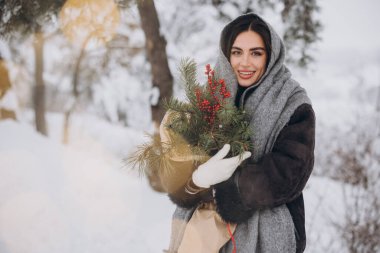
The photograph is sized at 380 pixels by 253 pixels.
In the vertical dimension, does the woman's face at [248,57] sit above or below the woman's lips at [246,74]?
above

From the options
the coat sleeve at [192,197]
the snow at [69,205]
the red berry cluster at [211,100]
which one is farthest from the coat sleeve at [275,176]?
the snow at [69,205]

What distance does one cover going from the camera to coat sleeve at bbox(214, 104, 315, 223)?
1.55 meters

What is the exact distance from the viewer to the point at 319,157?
11203 millimetres

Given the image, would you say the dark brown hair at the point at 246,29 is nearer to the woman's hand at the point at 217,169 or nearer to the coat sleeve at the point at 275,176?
the coat sleeve at the point at 275,176

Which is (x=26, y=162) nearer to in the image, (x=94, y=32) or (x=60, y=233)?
(x=60, y=233)

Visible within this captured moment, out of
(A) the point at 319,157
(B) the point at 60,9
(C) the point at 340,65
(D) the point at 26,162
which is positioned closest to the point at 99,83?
(D) the point at 26,162

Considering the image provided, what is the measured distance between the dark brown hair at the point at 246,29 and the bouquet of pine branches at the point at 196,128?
440 mm

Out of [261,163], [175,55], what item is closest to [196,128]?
[261,163]

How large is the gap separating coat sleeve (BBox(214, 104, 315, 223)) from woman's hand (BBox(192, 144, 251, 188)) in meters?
0.09

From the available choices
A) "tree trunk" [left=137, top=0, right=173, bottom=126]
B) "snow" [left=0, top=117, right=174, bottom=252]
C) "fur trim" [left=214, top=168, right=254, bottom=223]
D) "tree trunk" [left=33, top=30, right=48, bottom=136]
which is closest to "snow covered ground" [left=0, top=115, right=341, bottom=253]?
→ "snow" [left=0, top=117, right=174, bottom=252]

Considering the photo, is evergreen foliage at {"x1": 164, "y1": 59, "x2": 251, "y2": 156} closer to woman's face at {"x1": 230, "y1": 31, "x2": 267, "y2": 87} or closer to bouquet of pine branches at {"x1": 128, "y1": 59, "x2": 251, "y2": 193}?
bouquet of pine branches at {"x1": 128, "y1": 59, "x2": 251, "y2": 193}

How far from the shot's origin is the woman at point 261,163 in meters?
1.56

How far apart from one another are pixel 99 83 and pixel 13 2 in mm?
7741

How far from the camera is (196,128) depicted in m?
1.52
